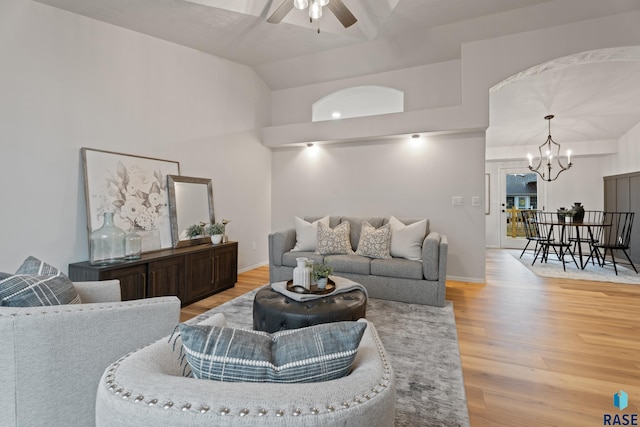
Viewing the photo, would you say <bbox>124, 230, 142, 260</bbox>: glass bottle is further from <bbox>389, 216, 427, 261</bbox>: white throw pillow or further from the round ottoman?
<bbox>389, 216, 427, 261</bbox>: white throw pillow

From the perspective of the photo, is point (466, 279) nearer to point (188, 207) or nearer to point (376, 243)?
point (376, 243)

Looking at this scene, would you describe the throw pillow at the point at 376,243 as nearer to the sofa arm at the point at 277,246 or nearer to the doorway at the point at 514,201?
the sofa arm at the point at 277,246

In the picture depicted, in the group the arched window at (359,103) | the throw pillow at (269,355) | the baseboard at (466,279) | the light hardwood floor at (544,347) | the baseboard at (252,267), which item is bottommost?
the light hardwood floor at (544,347)

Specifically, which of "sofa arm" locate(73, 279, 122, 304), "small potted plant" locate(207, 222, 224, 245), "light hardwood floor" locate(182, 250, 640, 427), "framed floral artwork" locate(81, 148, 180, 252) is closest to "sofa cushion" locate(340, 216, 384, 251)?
"light hardwood floor" locate(182, 250, 640, 427)

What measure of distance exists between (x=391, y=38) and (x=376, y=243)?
2883 millimetres

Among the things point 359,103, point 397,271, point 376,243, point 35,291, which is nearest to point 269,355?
point 35,291

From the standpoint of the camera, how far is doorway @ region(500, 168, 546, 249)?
7.60 metres

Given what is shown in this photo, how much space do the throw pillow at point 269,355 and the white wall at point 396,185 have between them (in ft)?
13.7

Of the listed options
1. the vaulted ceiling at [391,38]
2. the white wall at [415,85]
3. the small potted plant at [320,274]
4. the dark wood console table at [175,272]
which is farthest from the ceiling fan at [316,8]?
the dark wood console table at [175,272]

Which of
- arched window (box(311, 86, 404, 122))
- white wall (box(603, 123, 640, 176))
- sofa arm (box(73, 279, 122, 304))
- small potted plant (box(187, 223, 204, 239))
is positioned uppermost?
arched window (box(311, 86, 404, 122))

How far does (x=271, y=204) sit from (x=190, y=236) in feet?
6.80

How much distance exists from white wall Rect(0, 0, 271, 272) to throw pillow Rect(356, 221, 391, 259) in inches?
85.9

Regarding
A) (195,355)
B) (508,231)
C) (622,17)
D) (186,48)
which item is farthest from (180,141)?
(508,231)

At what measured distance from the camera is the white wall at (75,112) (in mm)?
2557
